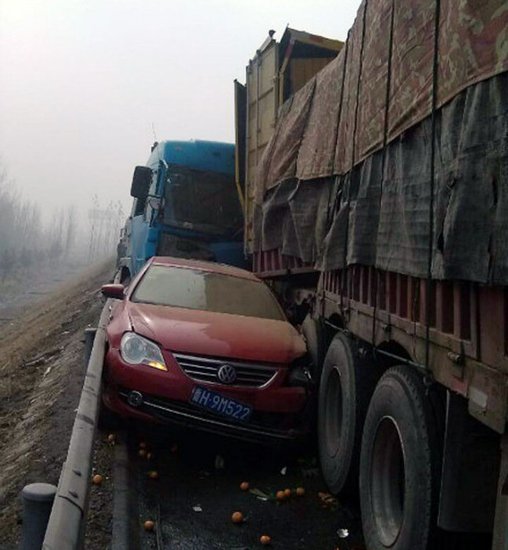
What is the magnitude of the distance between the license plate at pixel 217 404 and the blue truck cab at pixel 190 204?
5.72 metres

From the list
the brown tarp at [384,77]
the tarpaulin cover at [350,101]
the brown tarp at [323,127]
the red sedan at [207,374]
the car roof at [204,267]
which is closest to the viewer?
the brown tarp at [384,77]

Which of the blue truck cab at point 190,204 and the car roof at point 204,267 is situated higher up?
the blue truck cab at point 190,204

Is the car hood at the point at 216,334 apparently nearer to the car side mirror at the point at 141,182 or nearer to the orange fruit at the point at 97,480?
the orange fruit at the point at 97,480

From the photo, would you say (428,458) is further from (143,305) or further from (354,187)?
(143,305)

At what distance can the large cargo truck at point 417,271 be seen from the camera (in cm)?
250

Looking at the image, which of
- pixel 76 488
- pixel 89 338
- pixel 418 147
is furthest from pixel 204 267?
pixel 76 488

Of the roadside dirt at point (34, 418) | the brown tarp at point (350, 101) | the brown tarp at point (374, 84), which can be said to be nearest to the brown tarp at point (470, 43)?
the brown tarp at point (374, 84)

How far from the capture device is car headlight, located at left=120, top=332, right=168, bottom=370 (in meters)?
5.15

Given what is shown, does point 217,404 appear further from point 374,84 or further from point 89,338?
point 374,84

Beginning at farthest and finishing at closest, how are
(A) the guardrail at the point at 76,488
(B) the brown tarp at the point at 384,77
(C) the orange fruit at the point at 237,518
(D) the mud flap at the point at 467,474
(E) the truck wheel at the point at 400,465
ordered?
(C) the orange fruit at the point at 237,518
(E) the truck wheel at the point at 400,465
(D) the mud flap at the point at 467,474
(B) the brown tarp at the point at 384,77
(A) the guardrail at the point at 76,488

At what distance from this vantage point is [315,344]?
5.86m

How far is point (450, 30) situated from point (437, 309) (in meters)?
1.25

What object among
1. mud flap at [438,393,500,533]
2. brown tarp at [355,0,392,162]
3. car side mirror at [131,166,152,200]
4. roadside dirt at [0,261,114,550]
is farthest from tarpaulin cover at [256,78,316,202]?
mud flap at [438,393,500,533]

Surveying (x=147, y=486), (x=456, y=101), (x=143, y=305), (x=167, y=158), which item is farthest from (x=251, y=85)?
(x=456, y=101)
